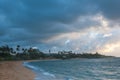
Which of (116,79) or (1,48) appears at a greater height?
(1,48)

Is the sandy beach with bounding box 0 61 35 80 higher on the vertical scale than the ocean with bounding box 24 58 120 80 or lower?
higher

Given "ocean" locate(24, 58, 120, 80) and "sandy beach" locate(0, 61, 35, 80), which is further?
"ocean" locate(24, 58, 120, 80)

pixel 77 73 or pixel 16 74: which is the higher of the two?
pixel 16 74

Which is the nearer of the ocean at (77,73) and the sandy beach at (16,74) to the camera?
the sandy beach at (16,74)

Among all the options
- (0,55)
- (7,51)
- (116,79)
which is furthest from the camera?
(7,51)

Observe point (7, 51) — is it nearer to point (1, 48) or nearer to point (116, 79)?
point (1, 48)

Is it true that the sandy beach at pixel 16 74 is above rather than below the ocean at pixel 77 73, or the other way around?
above

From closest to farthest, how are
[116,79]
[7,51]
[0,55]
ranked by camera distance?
[116,79] → [0,55] → [7,51]

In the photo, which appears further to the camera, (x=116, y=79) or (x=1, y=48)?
(x=1, y=48)

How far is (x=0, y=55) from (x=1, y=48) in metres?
6.45

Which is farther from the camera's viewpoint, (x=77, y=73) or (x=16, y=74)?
(x=77, y=73)

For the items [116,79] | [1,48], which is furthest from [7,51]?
[116,79]

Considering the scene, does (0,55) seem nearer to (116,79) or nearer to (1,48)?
(1,48)

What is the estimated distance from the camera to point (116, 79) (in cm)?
3653
